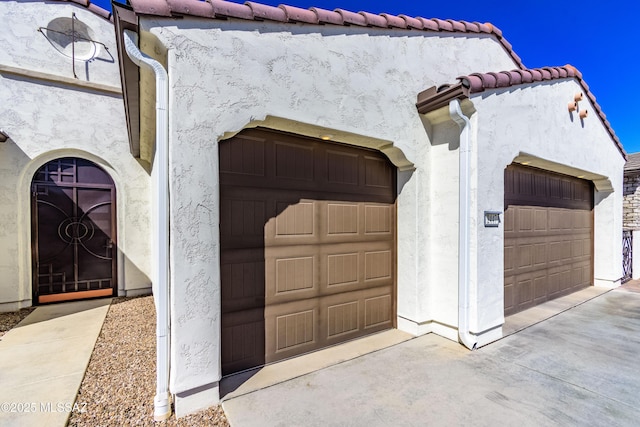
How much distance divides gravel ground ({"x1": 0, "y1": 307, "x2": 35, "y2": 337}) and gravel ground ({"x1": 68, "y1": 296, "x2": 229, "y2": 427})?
1515 millimetres

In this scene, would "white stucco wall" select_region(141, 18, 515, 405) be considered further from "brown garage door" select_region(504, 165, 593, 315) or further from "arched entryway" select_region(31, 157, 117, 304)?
"arched entryway" select_region(31, 157, 117, 304)

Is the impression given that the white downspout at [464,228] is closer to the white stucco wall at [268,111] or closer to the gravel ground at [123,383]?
the white stucco wall at [268,111]

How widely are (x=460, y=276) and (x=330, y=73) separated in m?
3.27

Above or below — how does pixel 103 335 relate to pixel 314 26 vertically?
below

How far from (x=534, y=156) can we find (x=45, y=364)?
26.0 feet

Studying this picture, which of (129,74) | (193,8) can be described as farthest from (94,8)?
(193,8)

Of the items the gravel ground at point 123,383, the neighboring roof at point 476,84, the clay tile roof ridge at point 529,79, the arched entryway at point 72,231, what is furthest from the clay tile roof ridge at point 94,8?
the clay tile roof ridge at point 529,79

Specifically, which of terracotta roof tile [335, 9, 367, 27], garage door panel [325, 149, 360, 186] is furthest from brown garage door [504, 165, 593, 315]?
terracotta roof tile [335, 9, 367, 27]

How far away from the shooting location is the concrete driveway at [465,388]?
2.59 meters

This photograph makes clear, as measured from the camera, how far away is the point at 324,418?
257 cm

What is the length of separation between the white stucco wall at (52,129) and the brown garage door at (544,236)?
8.23m

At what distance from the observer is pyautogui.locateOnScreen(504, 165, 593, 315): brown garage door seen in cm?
553

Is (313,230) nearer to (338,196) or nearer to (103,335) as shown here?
(338,196)

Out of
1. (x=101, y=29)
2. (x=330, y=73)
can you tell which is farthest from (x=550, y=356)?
(x=101, y=29)
